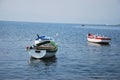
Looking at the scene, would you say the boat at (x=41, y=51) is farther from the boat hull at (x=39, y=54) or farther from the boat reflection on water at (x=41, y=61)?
the boat reflection on water at (x=41, y=61)

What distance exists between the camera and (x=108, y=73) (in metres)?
32.8

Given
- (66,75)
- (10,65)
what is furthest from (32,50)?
(66,75)

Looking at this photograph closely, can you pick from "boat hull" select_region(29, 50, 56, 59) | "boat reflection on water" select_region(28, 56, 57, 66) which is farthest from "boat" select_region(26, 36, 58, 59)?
"boat reflection on water" select_region(28, 56, 57, 66)

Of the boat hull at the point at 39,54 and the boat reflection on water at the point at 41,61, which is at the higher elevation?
the boat hull at the point at 39,54

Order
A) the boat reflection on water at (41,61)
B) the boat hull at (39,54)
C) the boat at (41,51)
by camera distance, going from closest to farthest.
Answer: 1. the boat reflection on water at (41,61)
2. the boat hull at (39,54)
3. the boat at (41,51)

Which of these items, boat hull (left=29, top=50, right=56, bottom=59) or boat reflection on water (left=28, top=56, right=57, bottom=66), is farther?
boat hull (left=29, top=50, right=56, bottom=59)

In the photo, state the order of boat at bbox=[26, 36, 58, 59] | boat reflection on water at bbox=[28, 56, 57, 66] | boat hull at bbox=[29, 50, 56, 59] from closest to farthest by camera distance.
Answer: boat reflection on water at bbox=[28, 56, 57, 66]
boat hull at bbox=[29, 50, 56, 59]
boat at bbox=[26, 36, 58, 59]

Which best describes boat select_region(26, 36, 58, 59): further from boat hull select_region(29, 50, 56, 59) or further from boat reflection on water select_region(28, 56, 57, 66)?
boat reflection on water select_region(28, 56, 57, 66)

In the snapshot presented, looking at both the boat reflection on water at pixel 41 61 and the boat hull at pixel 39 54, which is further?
the boat hull at pixel 39 54

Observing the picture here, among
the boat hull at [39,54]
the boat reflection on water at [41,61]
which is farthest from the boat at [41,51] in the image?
the boat reflection on water at [41,61]

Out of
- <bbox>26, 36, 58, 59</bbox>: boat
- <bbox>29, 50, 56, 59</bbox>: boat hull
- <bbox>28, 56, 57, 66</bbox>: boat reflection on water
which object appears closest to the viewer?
<bbox>28, 56, 57, 66</bbox>: boat reflection on water

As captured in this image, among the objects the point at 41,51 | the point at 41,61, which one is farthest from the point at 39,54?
the point at 41,61

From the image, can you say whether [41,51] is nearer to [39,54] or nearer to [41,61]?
[39,54]

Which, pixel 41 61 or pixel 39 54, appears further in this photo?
pixel 39 54
